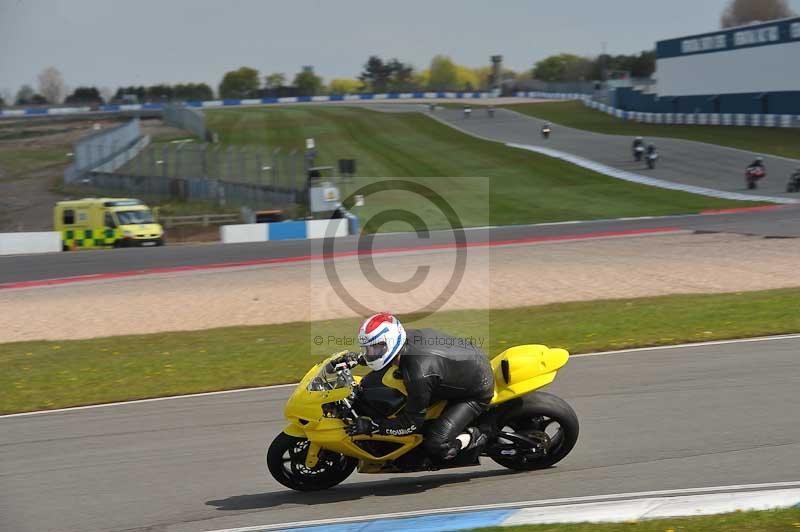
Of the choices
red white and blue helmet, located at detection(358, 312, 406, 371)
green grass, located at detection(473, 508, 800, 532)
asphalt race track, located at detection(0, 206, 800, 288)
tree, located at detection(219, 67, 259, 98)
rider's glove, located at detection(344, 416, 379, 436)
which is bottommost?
asphalt race track, located at detection(0, 206, 800, 288)

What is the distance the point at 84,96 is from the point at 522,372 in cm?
13260

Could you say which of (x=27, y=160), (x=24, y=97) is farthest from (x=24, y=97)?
(x=27, y=160)

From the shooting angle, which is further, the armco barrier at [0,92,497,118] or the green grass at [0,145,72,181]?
the armco barrier at [0,92,497,118]

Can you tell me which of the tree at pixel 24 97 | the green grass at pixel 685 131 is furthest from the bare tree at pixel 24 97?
the green grass at pixel 685 131

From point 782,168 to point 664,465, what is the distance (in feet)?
131

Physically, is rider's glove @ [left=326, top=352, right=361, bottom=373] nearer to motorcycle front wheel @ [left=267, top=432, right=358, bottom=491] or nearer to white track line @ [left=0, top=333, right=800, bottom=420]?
motorcycle front wheel @ [left=267, top=432, right=358, bottom=491]

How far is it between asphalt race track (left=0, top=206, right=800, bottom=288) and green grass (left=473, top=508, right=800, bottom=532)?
21866 millimetres

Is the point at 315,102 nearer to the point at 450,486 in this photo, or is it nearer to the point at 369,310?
the point at 369,310

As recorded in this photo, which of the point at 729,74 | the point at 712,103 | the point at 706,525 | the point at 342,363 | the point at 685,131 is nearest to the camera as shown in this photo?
the point at 706,525

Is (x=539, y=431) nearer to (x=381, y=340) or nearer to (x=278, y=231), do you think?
(x=381, y=340)

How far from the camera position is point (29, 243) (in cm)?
3278

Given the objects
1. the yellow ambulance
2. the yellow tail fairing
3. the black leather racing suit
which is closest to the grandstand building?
the yellow ambulance

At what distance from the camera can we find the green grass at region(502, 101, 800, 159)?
50625mm

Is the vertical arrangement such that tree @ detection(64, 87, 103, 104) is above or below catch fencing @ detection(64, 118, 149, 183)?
above
